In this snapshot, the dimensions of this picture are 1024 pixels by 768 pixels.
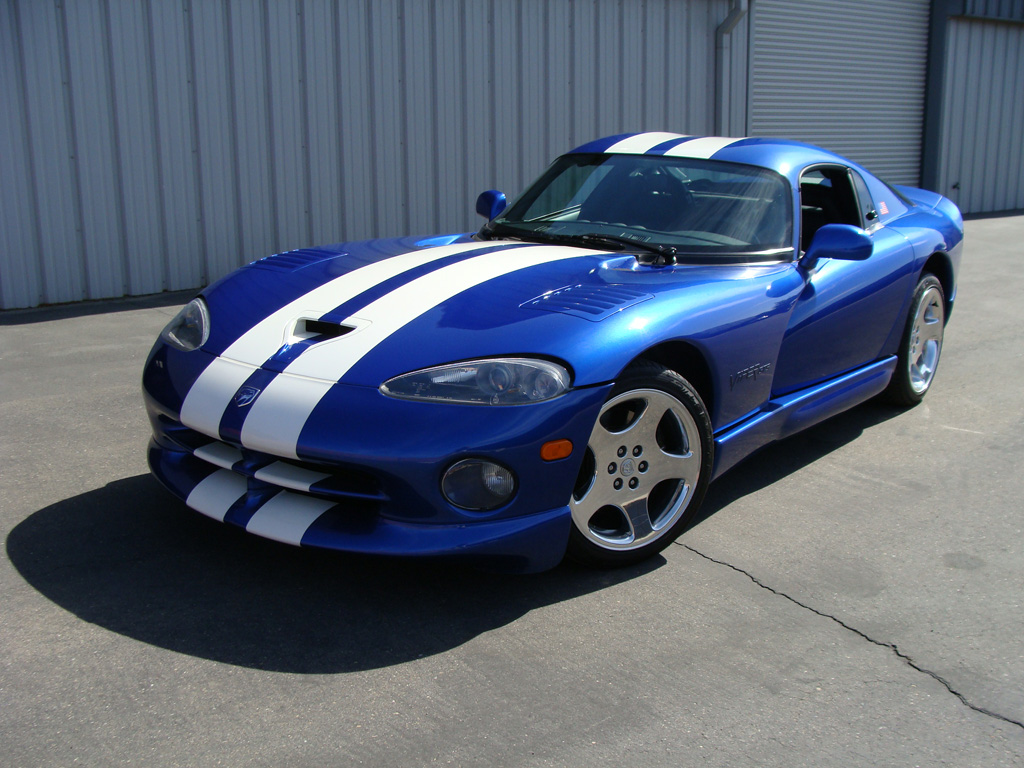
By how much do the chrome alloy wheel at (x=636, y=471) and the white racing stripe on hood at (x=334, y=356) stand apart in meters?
0.68

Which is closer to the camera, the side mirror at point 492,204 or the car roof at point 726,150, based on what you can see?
the car roof at point 726,150

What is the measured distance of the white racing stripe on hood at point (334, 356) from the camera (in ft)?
9.03

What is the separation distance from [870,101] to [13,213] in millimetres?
11169

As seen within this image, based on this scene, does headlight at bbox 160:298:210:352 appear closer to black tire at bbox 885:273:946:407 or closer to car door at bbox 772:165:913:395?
car door at bbox 772:165:913:395

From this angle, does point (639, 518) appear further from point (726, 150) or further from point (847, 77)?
point (847, 77)

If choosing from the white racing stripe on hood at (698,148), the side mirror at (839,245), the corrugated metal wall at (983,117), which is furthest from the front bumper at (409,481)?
the corrugated metal wall at (983,117)

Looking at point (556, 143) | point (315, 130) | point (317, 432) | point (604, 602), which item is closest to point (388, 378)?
point (317, 432)

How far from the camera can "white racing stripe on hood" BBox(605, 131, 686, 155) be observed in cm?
441

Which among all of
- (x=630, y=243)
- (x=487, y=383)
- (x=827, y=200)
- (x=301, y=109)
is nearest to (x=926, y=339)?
(x=827, y=200)

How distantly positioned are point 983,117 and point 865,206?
12.1 metres

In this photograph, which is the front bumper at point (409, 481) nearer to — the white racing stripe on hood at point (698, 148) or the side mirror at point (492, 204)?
the white racing stripe on hood at point (698, 148)

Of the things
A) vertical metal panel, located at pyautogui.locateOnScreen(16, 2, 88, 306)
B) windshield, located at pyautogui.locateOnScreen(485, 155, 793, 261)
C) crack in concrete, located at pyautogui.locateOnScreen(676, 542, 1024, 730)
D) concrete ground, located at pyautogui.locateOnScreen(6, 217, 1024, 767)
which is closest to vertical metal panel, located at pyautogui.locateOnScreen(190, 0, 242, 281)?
vertical metal panel, located at pyautogui.locateOnScreen(16, 2, 88, 306)

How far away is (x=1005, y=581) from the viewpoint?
3.13 meters

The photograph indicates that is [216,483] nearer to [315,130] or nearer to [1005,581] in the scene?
[1005,581]
